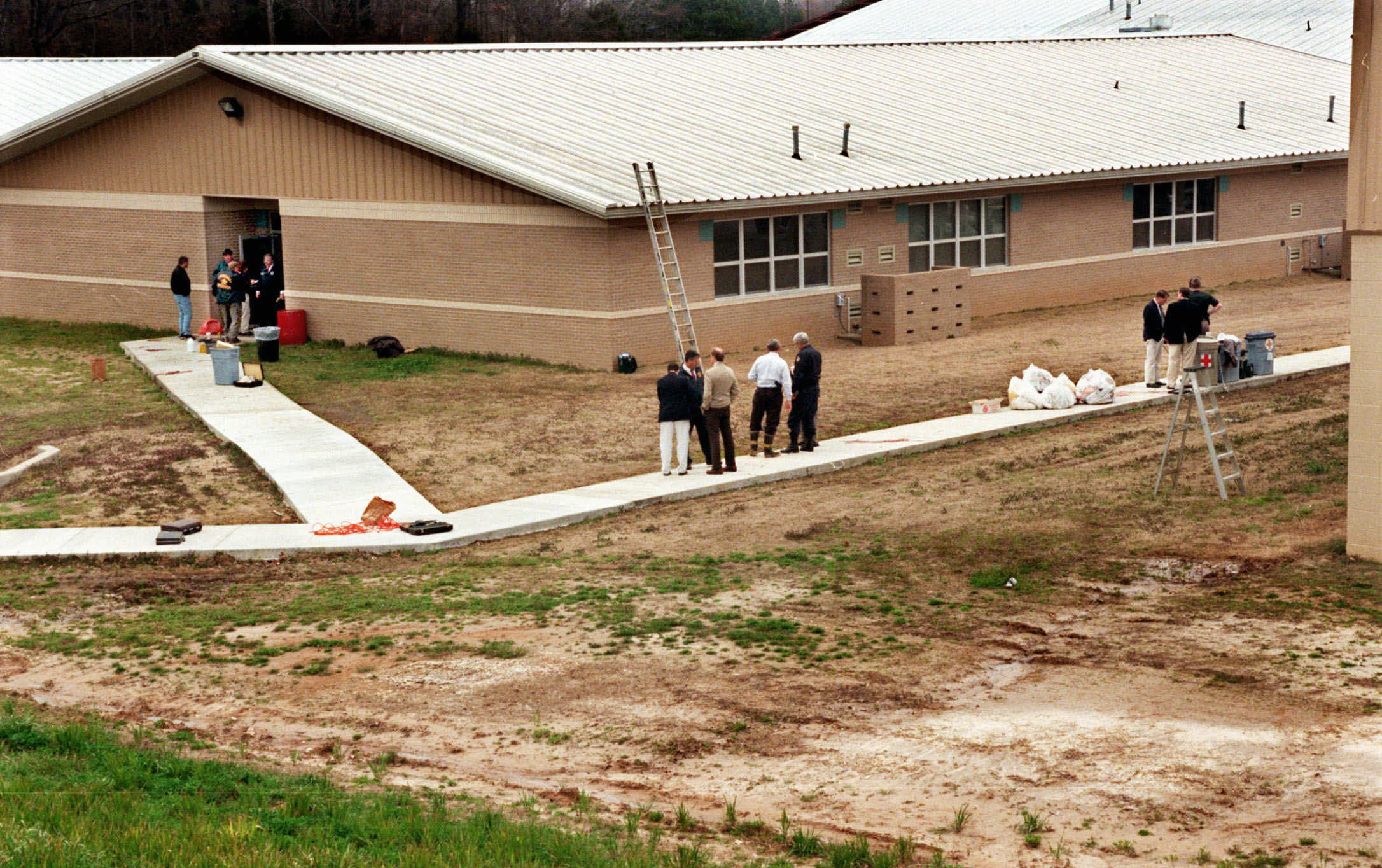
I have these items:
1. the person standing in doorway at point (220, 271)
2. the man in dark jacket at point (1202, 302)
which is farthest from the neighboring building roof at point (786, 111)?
the man in dark jacket at point (1202, 302)

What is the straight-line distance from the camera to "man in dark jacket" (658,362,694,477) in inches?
771

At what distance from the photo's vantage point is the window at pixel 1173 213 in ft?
121

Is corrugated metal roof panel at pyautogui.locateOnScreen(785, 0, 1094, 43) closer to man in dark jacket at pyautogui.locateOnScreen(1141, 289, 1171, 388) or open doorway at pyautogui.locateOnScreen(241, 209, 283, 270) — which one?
open doorway at pyautogui.locateOnScreen(241, 209, 283, 270)

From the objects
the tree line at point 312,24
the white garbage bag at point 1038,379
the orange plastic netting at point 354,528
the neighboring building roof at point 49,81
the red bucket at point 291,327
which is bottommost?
the orange plastic netting at point 354,528

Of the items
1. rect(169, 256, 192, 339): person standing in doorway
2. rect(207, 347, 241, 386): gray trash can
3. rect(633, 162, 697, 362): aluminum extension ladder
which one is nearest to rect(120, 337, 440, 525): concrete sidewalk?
rect(207, 347, 241, 386): gray trash can

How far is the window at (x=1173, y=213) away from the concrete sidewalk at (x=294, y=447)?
20281 mm

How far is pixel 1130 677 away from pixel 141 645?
8200mm

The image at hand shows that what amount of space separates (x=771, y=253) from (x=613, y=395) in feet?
20.6

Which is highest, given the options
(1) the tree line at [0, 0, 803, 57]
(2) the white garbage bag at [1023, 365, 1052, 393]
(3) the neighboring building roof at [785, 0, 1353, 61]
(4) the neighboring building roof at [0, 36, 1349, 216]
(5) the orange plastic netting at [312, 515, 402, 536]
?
(1) the tree line at [0, 0, 803, 57]

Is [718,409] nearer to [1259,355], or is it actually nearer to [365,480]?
[365,480]

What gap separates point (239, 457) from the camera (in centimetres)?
2128

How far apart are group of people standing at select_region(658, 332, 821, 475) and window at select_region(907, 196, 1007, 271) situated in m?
12.1

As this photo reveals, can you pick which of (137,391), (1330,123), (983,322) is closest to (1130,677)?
(137,391)

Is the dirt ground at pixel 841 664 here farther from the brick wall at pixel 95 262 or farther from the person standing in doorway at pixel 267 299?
the brick wall at pixel 95 262
